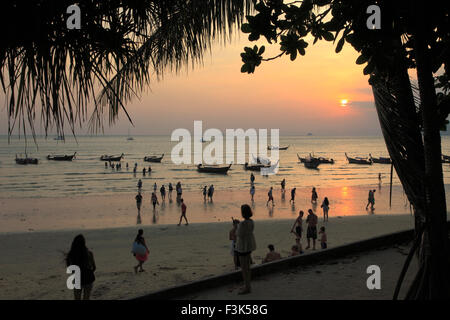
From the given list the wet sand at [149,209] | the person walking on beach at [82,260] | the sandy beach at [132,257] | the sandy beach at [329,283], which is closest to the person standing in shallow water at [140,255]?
the sandy beach at [132,257]

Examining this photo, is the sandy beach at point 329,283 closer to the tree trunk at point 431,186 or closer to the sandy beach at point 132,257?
the tree trunk at point 431,186

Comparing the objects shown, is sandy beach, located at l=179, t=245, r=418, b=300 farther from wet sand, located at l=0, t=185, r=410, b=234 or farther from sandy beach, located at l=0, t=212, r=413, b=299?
wet sand, located at l=0, t=185, r=410, b=234

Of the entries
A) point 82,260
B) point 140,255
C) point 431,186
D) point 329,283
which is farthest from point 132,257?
point 431,186

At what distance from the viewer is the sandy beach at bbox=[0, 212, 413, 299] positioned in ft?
31.4

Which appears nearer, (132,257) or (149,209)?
(132,257)

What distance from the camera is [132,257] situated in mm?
12859

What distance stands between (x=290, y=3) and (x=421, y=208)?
2.26 meters

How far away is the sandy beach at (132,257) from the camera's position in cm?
959

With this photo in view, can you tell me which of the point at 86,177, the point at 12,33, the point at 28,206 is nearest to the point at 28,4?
the point at 12,33

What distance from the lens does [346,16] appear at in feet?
8.99

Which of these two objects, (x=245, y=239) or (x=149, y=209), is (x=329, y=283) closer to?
(x=245, y=239)

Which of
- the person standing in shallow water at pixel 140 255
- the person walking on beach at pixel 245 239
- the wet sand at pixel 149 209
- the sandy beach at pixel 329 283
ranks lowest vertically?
the wet sand at pixel 149 209

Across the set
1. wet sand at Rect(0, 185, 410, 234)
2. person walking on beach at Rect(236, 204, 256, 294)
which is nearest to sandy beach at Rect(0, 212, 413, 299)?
wet sand at Rect(0, 185, 410, 234)

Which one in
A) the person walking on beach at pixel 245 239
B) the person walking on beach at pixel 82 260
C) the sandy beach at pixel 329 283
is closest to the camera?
the sandy beach at pixel 329 283
